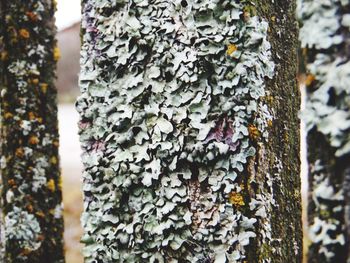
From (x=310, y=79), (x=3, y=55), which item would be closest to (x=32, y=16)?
(x=3, y=55)

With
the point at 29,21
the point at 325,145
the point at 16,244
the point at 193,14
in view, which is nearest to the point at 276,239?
the point at 325,145

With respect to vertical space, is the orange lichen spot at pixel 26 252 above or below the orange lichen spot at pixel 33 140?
below

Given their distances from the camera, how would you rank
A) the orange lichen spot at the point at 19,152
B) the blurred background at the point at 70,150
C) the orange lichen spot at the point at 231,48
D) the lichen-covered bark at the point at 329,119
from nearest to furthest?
the lichen-covered bark at the point at 329,119 → the orange lichen spot at the point at 231,48 → the orange lichen spot at the point at 19,152 → the blurred background at the point at 70,150

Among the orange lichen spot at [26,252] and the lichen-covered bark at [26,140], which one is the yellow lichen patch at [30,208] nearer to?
the lichen-covered bark at [26,140]

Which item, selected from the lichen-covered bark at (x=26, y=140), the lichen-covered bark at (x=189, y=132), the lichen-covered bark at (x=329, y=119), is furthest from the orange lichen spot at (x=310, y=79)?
the lichen-covered bark at (x=26, y=140)

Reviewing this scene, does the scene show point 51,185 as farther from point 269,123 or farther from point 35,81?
point 269,123

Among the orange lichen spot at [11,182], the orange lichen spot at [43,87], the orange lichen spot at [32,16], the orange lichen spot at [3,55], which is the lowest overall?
the orange lichen spot at [11,182]

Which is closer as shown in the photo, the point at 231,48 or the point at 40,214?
the point at 231,48
